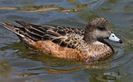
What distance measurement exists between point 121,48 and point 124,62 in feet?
2.63

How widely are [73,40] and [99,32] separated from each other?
0.54 metres

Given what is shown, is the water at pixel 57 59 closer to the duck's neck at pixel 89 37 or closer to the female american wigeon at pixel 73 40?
the female american wigeon at pixel 73 40

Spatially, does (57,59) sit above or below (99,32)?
below

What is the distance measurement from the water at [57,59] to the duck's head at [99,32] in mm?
479

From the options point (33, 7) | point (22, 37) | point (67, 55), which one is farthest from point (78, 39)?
point (33, 7)

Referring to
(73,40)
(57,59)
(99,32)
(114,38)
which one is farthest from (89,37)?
(57,59)

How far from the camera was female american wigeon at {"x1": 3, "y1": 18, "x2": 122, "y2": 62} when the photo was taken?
41.2 ft

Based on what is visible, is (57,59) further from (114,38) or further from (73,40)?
(114,38)

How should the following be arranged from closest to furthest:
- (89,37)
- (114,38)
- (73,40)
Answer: (114,38) < (73,40) < (89,37)

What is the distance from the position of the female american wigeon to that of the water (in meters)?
0.17

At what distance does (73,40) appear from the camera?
41.4 ft

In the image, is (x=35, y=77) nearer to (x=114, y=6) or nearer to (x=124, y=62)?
(x=124, y=62)

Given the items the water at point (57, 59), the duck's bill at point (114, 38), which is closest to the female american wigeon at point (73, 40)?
the duck's bill at point (114, 38)

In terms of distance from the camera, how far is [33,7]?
14.8 metres
